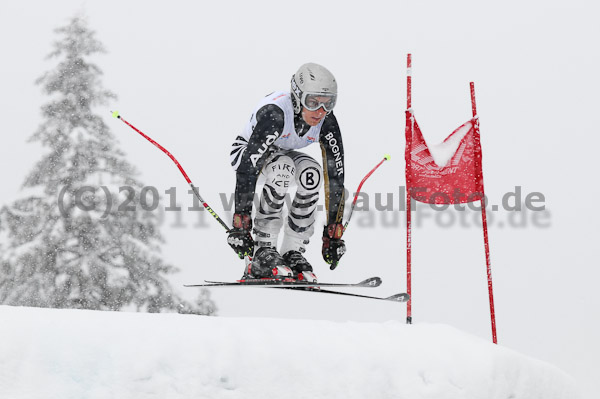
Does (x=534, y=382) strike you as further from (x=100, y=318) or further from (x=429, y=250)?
(x=429, y=250)

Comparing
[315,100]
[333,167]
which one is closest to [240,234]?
[333,167]

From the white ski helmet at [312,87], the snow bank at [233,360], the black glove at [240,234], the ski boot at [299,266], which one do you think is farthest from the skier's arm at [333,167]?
the snow bank at [233,360]

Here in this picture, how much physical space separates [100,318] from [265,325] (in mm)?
820

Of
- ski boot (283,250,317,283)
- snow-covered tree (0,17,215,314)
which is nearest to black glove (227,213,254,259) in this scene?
ski boot (283,250,317,283)

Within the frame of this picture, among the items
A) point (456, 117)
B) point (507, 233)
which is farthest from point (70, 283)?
point (456, 117)

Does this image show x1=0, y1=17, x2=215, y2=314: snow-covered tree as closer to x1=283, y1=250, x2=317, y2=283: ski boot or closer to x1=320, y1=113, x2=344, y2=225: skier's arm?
x1=283, y1=250, x2=317, y2=283: ski boot

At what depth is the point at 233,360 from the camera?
3.57 metres

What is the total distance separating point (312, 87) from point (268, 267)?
1.50 metres

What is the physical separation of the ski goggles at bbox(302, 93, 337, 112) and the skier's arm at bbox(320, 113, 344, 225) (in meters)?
0.27

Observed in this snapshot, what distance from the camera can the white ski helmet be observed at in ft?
19.7

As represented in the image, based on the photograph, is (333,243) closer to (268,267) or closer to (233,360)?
(268,267)

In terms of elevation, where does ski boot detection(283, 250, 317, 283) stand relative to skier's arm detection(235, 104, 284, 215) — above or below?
below

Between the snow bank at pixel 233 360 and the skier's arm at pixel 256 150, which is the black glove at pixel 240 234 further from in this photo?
the snow bank at pixel 233 360

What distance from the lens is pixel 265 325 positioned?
3936 millimetres
